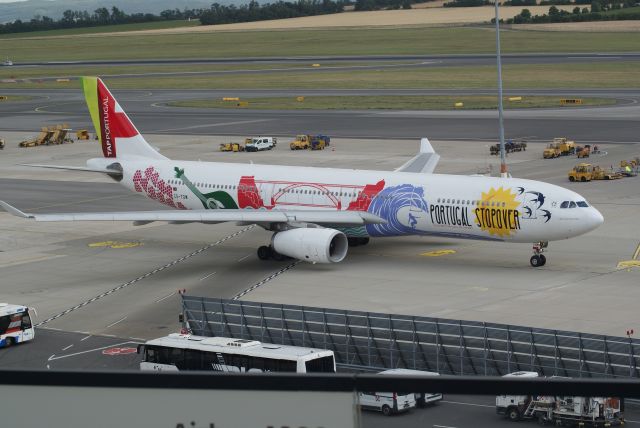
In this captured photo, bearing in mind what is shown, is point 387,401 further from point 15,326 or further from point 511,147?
point 511,147

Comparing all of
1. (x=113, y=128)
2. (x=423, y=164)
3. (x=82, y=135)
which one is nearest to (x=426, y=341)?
(x=423, y=164)

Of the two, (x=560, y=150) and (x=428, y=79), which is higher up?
(x=560, y=150)

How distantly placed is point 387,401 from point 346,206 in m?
49.1

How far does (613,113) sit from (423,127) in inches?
896

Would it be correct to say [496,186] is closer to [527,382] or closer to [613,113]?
[527,382]

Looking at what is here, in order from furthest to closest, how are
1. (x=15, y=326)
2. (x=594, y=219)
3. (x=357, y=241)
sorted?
(x=357, y=241) < (x=594, y=219) < (x=15, y=326)

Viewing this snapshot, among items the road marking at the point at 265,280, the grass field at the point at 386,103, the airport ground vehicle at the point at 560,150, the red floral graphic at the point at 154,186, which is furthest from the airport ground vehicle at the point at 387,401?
the grass field at the point at 386,103

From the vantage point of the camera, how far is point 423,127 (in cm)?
11956

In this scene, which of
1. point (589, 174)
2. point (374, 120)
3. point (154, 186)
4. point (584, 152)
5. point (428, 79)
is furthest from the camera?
point (428, 79)

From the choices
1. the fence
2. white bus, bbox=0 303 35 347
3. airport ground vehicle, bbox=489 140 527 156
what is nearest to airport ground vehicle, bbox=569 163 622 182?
airport ground vehicle, bbox=489 140 527 156

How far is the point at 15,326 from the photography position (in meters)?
44.3

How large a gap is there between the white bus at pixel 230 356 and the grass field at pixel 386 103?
101m

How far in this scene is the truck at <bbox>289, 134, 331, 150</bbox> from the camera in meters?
107

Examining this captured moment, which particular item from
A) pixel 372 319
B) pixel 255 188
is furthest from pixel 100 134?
pixel 372 319
